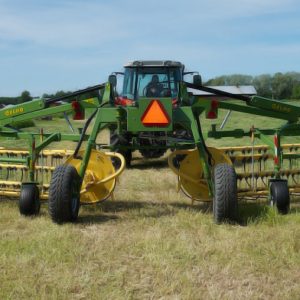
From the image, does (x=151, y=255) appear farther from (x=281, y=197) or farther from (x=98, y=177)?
(x=281, y=197)

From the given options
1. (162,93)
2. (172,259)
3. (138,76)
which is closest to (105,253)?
(172,259)

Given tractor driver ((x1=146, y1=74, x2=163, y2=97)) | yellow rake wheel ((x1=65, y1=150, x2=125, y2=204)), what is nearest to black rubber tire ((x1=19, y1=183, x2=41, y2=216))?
yellow rake wheel ((x1=65, y1=150, x2=125, y2=204))

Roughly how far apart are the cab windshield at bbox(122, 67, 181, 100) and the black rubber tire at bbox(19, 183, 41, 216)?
10.5 feet

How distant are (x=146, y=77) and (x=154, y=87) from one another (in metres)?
0.73

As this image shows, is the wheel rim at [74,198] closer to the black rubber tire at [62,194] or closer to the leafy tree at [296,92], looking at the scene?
the black rubber tire at [62,194]

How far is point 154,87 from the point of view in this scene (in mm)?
8023

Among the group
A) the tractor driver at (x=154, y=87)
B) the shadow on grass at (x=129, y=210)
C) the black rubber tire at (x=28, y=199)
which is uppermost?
the tractor driver at (x=154, y=87)

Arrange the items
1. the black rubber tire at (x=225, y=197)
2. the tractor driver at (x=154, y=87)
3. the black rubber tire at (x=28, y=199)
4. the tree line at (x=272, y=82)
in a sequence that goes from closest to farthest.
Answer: the black rubber tire at (x=225, y=197) → the black rubber tire at (x=28, y=199) → the tractor driver at (x=154, y=87) → the tree line at (x=272, y=82)

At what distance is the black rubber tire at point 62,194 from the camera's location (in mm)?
4883

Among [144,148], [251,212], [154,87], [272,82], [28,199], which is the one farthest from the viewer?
[272,82]

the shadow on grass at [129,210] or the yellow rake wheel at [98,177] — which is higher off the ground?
the yellow rake wheel at [98,177]

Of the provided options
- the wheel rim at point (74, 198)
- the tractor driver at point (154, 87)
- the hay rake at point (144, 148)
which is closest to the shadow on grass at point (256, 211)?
the hay rake at point (144, 148)

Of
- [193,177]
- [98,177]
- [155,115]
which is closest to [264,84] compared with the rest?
[193,177]

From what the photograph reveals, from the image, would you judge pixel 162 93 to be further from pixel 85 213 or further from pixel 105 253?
pixel 105 253
